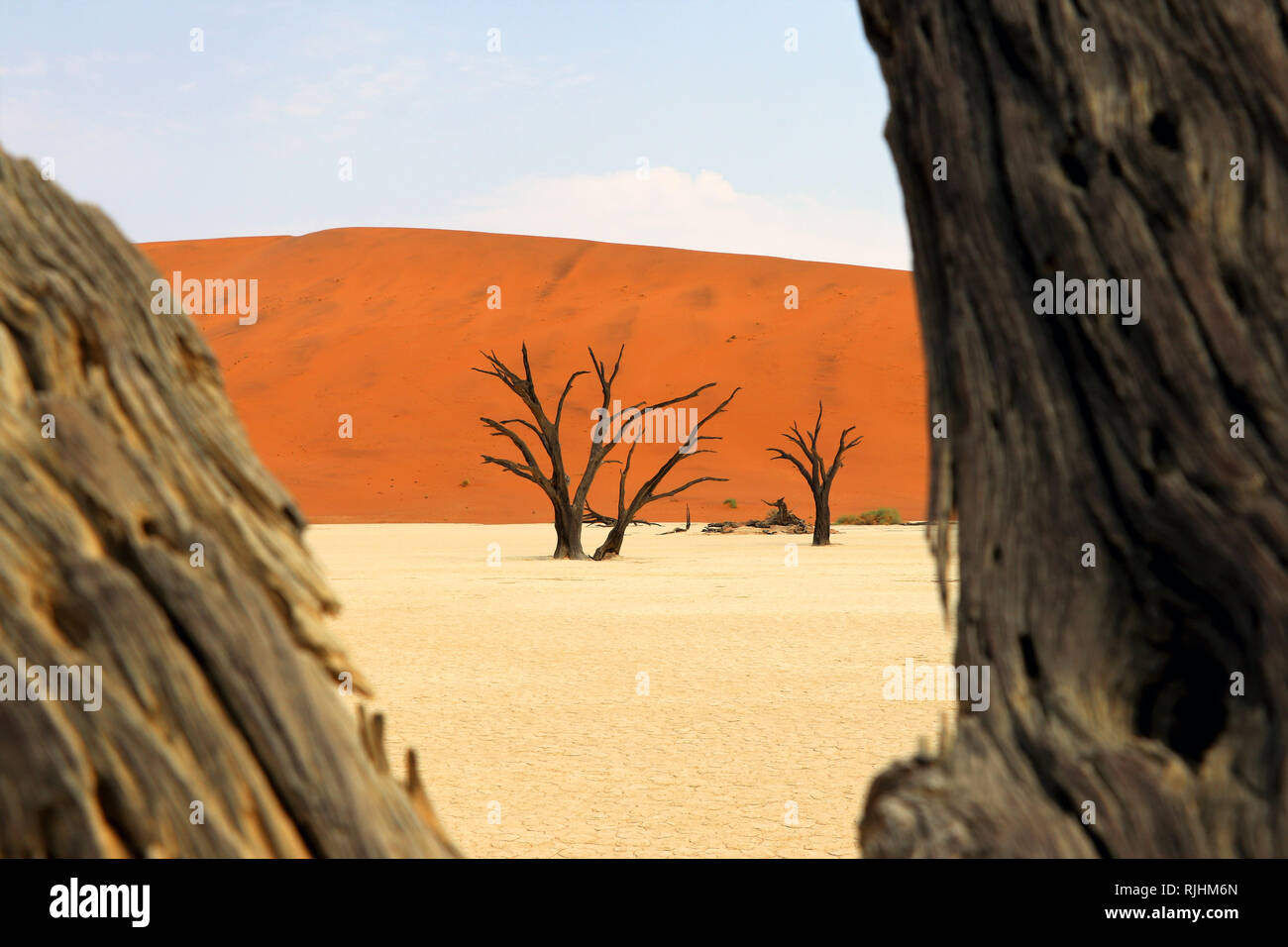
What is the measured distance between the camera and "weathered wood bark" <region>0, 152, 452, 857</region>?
144 cm

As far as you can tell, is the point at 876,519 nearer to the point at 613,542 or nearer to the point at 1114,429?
the point at 613,542

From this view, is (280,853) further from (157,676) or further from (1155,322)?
(1155,322)

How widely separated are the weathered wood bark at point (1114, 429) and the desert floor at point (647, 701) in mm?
761

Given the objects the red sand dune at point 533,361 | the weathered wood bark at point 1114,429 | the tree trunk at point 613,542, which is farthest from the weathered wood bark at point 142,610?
the red sand dune at point 533,361

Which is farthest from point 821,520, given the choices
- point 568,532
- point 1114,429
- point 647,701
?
point 1114,429

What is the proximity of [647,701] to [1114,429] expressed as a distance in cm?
571

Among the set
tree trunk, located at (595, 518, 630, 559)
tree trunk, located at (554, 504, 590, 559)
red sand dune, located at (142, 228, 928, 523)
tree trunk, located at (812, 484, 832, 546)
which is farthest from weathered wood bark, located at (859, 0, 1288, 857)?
red sand dune, located at (142, 228, 928, 523)

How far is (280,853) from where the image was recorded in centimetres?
151

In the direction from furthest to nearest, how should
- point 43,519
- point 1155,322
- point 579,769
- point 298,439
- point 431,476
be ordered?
point 298,439 → point 431,476 → point 579,769 → point 1155,322 → point 43,519

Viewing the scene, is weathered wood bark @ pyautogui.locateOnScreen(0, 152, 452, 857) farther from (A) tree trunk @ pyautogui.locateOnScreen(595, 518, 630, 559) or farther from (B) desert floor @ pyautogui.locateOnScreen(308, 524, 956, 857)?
(A) tree trunk @ pyautogui.locateOnScreen(595, 518, 630, 559)

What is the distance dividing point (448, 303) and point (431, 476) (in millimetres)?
25547

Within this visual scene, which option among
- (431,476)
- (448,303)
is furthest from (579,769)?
(448,303)

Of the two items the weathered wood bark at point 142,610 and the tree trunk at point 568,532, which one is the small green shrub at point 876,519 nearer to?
the tree trunk at point 568,532
